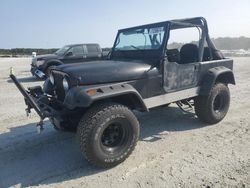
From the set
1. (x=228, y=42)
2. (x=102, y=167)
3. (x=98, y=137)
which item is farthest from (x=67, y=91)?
(x=228, y=42)

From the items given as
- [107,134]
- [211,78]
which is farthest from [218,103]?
[107,134]

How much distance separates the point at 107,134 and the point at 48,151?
110 cm

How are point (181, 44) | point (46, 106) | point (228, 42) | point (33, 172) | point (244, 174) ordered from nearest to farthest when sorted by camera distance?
1. point (244, 174)
2. point (33, 172)
3. point (46, 106)
4. point (181, 44)
5. point (228, 42)

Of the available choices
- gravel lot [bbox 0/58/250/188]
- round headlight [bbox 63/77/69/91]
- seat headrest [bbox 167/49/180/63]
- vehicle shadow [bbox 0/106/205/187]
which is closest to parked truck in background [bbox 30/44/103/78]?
gravel lot [bbox 0/58/250/188]

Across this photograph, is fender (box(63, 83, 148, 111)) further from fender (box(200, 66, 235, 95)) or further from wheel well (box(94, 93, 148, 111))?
fender (box(200, 66, 235, 95))

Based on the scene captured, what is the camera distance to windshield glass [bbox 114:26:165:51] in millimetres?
5095

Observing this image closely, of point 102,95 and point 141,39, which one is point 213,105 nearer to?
point 141,39

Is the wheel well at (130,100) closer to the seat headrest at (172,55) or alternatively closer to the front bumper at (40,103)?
the front bumper at (40,103)

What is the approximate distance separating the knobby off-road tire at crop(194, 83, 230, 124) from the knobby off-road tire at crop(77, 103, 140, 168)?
189 cm

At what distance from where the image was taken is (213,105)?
5.82m

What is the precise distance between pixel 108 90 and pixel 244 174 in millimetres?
2033

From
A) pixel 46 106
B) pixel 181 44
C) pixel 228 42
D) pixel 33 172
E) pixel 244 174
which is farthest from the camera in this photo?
pixel 228 42

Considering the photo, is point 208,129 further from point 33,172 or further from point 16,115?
point 16,115

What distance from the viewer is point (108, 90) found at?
13.3ft
